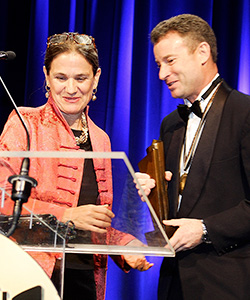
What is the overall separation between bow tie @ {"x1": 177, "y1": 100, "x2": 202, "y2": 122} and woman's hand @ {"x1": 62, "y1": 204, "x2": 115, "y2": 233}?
0.81 m

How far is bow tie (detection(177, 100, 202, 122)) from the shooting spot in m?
1.72

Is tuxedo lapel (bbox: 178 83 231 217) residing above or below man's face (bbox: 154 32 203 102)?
below

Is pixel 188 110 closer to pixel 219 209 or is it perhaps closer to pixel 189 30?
pixel 189 30

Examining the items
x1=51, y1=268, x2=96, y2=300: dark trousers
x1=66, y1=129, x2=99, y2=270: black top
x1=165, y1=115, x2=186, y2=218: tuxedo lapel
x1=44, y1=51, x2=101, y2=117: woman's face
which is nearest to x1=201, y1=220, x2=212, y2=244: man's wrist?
x1=165, y1=115, x2=186, y2=218: tuxedo lapel

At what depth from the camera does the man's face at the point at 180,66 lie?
1.79 meters

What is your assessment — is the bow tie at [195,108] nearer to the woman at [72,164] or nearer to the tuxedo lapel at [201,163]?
the tuxedo lapel at [201,163]

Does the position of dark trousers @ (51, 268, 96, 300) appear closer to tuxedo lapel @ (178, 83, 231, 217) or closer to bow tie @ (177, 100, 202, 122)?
tuxedo lapel @ (178, 83, 231, 217)

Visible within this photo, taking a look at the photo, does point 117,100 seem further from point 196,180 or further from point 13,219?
point 13,219

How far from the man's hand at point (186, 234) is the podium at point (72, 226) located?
402mm

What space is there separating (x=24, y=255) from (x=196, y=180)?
822 millimetres

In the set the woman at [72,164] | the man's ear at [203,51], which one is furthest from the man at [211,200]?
the woman at [72,164]

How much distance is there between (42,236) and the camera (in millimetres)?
1021

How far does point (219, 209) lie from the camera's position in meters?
1.56

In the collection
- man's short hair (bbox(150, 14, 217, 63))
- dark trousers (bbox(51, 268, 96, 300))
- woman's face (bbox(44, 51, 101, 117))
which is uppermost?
man's short hair (bbox(150, 14, 217, 63))
